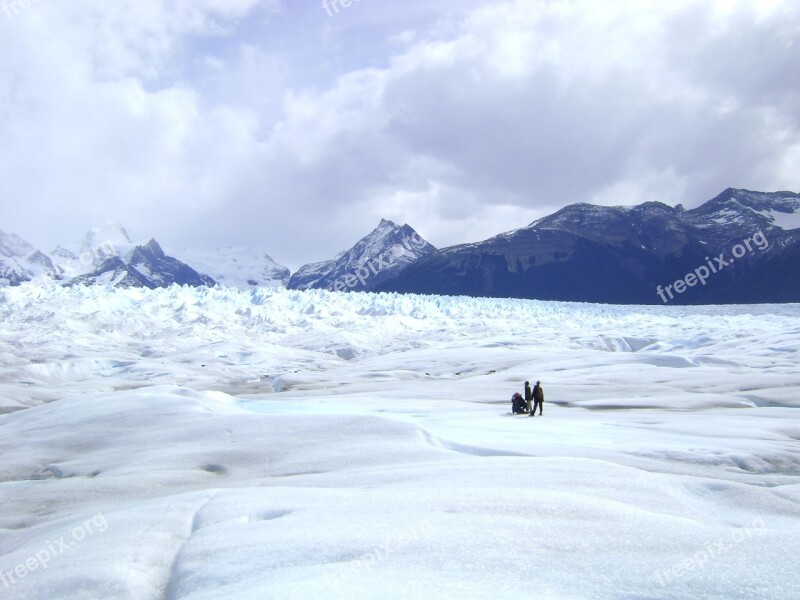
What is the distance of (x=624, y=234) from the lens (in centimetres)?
17050

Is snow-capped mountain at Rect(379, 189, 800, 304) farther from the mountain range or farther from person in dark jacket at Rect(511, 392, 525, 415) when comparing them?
person in dark jacket at Rect(511, 392, 525, 415)

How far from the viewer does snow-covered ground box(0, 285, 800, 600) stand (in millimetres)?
4613

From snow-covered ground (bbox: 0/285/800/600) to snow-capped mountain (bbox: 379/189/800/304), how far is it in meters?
137

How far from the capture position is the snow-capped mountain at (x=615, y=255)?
15325 cm

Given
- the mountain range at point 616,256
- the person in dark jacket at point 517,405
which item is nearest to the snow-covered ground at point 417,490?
the person in dark jacket at point 517,405

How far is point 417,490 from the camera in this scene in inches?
273

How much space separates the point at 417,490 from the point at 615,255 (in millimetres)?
168505

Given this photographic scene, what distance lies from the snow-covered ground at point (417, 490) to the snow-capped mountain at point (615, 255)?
13738cm

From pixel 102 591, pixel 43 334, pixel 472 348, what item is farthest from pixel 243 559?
pixel 43 334

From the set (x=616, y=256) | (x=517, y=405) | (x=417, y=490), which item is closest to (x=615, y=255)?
(x=616, y=256)

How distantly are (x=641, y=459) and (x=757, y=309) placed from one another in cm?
6112

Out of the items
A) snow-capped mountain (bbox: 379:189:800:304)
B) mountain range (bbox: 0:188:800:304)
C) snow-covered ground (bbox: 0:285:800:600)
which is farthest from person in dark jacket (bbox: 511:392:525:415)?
snow-capped mountain (bbox: 379:189:800:304)

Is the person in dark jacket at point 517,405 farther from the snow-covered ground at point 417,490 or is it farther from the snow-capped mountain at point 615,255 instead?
the snow-capped mountain at point 615,255

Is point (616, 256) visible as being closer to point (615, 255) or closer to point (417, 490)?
Answer: point (615, 255)
